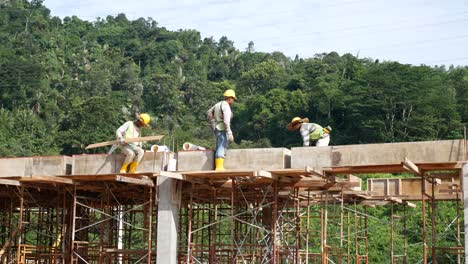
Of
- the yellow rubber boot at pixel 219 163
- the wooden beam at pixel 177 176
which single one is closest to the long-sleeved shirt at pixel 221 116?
the yellow rubber boot at pixel 219 163

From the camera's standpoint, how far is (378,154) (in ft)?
59.0

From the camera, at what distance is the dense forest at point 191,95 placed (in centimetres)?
6681

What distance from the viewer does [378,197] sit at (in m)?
26.1

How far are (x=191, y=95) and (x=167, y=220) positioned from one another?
6962 centimetres

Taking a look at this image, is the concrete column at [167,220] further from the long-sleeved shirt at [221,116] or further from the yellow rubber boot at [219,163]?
the long-sleeved shirt at [221,116]

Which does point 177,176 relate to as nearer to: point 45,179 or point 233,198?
point 233,198

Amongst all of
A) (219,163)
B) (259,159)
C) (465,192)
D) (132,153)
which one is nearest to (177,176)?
(219,163)

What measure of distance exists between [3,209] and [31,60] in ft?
205

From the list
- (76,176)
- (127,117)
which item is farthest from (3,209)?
(127,117)

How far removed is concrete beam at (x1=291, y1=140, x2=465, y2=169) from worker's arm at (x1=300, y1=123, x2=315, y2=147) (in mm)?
1498

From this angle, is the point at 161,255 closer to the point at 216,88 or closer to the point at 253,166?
the point at 253,166

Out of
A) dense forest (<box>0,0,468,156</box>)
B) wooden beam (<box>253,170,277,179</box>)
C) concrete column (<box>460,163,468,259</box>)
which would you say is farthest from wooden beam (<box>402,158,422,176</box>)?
dense forest (<box>0,0,468,156</box>)

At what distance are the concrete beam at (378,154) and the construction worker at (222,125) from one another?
5.36 feet

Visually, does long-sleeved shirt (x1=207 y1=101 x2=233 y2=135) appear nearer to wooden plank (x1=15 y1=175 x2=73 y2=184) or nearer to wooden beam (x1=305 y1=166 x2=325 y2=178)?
wooden beam (x1=305 y1=166 x2=325 y2=178)
